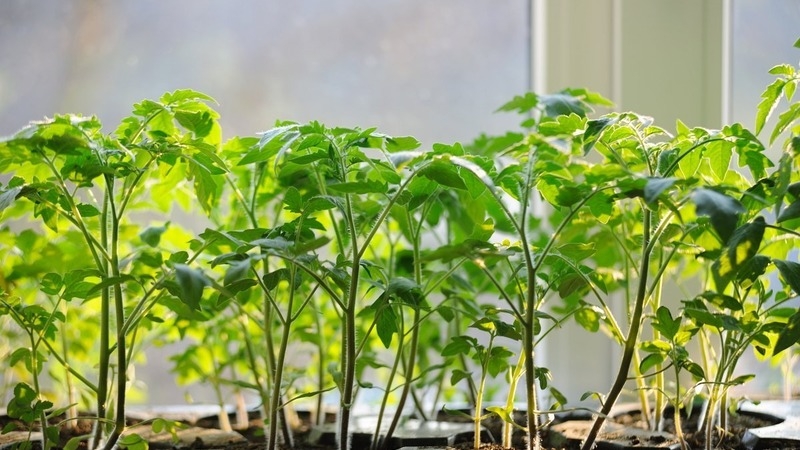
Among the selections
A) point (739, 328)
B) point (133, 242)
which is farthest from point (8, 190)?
point (739, 328)

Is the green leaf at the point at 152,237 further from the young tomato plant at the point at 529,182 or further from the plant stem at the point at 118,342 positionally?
the young tomato plant at the point at 529,182

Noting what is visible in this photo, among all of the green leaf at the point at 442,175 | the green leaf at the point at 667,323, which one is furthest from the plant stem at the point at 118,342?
the green leaf at the point at 667,323

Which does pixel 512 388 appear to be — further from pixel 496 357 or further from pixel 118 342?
pixel 118 342

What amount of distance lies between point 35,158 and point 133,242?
0.36 meters

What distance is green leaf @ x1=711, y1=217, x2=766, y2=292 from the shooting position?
74cm

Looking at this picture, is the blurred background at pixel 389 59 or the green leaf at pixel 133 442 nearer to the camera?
the green leaf at pixel 133 442

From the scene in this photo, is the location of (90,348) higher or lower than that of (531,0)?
lower

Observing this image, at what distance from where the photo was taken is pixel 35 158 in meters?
0.88

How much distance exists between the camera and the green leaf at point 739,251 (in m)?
0.74

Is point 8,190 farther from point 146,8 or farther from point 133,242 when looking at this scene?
point 146,8

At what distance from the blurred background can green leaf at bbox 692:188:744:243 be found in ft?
2.54

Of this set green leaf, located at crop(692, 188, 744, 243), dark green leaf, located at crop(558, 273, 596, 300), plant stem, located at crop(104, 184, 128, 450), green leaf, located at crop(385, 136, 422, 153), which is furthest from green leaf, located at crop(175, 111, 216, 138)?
green leaf, located at crop(692, 188, 744, 243)

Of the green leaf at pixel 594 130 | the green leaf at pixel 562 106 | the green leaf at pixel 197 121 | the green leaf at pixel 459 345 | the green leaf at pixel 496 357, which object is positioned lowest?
the green leaf at pixel 496 357

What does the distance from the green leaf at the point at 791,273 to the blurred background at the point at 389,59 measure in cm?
67
